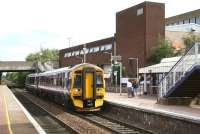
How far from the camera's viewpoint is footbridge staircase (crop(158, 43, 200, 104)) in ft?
73.8

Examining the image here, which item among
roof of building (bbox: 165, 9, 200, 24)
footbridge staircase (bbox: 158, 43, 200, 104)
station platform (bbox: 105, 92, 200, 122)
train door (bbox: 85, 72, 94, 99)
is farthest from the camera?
roof of building (bbox: 165, 9, 200, 24)

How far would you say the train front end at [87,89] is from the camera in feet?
85.6

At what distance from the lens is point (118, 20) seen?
66.6 metres

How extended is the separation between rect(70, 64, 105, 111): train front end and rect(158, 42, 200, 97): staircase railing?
3.57 meters

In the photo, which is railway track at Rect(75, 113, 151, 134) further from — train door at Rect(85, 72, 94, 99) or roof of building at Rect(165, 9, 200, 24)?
roof of building at Rect(165, 9, 200, 24)

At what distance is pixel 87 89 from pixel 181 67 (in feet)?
18.0

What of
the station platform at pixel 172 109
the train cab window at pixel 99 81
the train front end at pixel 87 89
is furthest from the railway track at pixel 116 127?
the train cab window at pixel 99 81

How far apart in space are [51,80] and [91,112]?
8.83 m

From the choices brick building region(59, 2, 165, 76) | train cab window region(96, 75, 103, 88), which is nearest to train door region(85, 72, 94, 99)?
train cab window region(96, 75, 103, 88)

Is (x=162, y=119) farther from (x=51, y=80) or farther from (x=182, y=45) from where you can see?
(x=182, y=45)

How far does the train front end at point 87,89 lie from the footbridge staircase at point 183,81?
11.5 feet

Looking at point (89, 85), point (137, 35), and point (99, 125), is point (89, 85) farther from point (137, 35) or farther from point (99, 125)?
point (137, 35)

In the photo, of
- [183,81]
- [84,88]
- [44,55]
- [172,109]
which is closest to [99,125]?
[172,109]

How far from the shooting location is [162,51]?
56.2m
